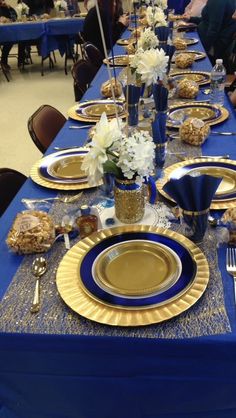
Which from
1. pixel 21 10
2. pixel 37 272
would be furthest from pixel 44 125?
pixel 21 10

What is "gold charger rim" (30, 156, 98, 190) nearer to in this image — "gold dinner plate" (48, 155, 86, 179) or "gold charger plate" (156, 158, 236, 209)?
"gold dinner plate" (48, 155, 86, 179)

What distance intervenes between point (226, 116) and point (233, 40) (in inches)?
96.3

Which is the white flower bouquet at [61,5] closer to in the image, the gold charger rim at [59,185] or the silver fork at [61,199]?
the gold charger rim at [59,185]

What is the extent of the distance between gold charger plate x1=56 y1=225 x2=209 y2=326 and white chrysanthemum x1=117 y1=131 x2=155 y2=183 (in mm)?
169

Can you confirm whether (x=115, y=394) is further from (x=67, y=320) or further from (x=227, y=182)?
(x=227, y=182)

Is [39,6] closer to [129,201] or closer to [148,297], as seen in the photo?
[129,201]

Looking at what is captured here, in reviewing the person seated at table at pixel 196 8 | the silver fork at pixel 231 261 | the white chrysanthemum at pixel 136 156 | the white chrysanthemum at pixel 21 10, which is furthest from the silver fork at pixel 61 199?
the white chrysanthemum at pixel 21 10

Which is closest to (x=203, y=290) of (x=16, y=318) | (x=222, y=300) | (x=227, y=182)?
(x=222, y=300)

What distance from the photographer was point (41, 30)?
511 centimetres

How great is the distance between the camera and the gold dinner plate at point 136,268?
2.56 ft

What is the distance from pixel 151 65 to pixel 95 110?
395mm

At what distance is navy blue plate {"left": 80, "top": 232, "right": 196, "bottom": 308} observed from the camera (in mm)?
740

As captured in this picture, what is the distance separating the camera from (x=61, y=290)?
2.61 feet

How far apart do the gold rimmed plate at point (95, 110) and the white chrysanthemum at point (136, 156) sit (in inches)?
32.6
